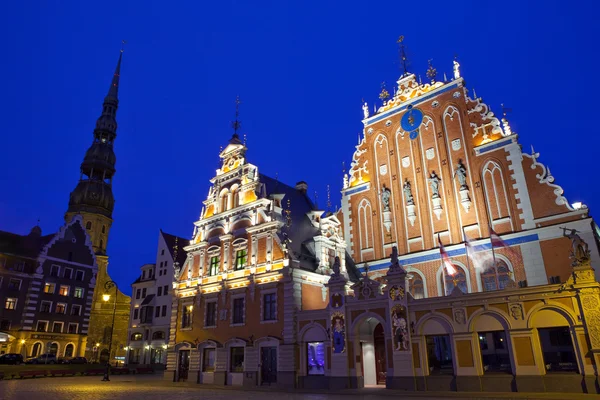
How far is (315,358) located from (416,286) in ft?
24.0

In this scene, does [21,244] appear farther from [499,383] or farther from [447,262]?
[499,383]

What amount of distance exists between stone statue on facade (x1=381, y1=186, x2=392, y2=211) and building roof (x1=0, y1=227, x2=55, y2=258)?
42.1 metres

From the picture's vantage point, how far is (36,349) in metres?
45.9

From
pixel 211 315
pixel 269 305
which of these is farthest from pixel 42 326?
pixel 269 305

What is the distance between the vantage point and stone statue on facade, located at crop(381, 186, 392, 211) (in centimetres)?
2781

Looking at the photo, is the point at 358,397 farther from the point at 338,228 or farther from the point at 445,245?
the point at 338,228

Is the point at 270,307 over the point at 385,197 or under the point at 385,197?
under

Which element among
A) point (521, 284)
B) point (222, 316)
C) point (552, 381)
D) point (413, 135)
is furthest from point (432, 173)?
point (222, 316)

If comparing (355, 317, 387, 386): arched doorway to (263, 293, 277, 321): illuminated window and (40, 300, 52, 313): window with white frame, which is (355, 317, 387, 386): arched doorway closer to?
(263, 293, 277, 321): illuminated window

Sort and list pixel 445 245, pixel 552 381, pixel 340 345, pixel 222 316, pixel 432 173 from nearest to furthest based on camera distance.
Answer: pixel 552 381, pixel 340 345, pixel 445 245, pixel 432 173, pixel 222 316

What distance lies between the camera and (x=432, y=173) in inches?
1043

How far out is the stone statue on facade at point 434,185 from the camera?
25.8 meters

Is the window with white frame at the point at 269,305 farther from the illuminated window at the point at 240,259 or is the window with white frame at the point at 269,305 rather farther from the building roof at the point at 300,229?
the illuminated window at the point at 240,259

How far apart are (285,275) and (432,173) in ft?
36.9
